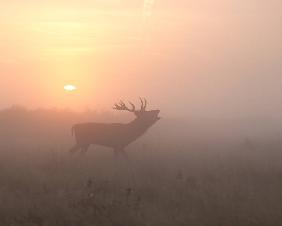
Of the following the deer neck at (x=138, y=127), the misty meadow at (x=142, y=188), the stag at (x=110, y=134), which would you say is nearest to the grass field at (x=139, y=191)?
the misty meadow at (x=142, y=188)

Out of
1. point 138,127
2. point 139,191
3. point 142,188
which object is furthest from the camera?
point 138,127

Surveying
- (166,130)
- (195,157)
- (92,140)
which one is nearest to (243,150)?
(195,157)

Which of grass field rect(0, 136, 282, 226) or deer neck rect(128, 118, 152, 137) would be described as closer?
grass field rect(0, 136, 282, 226)

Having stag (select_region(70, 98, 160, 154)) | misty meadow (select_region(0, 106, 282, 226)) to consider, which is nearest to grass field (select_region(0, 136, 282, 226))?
misty meadow (select_region(0, 106, 282, 226))

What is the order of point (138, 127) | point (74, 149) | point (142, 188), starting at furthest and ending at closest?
point (138, 127) → point (74, 149) → point (142, 188)

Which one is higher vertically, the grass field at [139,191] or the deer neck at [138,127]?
the deer neck at [138,127]

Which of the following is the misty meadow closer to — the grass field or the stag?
the grass field

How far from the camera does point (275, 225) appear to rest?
9555mm

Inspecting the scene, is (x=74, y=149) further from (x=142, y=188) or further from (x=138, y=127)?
(x=142, y=188)

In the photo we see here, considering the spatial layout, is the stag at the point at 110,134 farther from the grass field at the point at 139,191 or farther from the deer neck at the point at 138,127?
the grass field at the point at 139,191

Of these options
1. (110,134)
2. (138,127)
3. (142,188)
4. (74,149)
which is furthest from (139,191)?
(138,127)

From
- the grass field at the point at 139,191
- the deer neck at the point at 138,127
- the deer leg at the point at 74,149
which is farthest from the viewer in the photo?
the deer neck at the point at 138,127

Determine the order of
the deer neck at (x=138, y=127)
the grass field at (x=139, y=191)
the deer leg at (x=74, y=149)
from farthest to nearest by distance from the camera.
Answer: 1. the deer neck at (x=138, y=127)
2. the deer leg at (x=74, y=149)
3. the grass field at (x=139, y=191)

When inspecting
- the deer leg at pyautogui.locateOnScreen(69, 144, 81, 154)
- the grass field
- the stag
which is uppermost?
the stag
